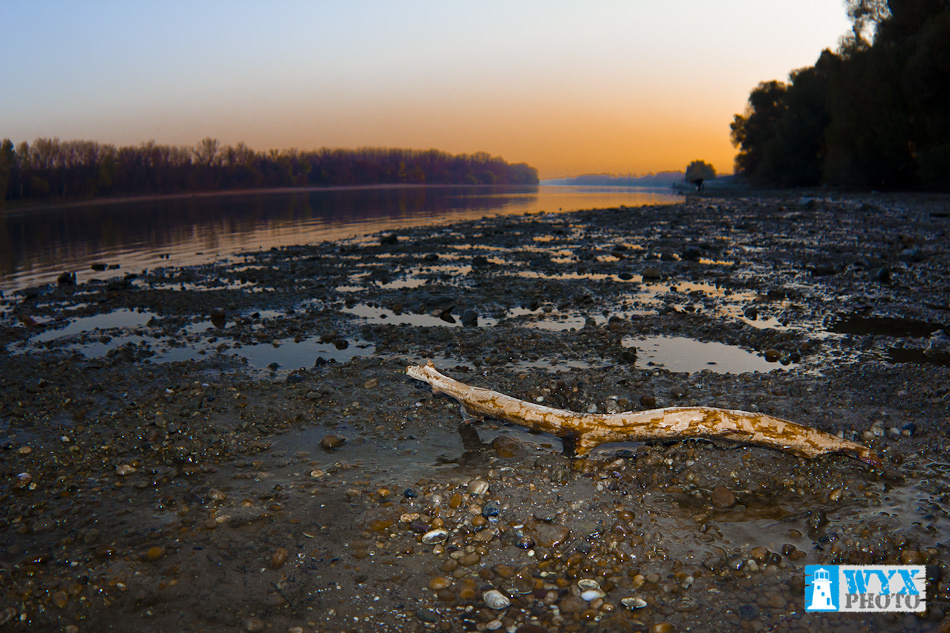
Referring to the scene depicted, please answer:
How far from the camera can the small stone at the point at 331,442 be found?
608 cm

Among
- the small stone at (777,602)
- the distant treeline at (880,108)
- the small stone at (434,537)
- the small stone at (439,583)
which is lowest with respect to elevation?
the small stone at (439,583)

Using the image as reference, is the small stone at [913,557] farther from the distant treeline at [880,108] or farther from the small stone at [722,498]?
the distant treeline at [880,108]

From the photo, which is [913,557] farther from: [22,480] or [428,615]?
[22,480]

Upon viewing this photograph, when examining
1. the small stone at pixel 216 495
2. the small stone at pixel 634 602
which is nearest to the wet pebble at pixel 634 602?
the small stone at pixel 634 602

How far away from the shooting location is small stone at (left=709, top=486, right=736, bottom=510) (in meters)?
4.77

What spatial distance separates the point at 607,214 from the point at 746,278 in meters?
25.5

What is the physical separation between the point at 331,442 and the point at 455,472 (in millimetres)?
1492

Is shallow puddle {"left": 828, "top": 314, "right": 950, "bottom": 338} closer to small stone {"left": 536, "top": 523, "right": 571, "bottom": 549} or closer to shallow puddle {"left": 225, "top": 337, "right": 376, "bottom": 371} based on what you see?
small stone {"left": 536, "top": 523, "right": 571, "bottom": 549}

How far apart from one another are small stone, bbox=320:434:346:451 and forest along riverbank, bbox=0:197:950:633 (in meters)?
0.02

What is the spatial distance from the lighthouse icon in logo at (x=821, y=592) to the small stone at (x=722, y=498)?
86 centimetres

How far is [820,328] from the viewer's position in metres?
9.94

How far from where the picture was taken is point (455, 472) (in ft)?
17.8

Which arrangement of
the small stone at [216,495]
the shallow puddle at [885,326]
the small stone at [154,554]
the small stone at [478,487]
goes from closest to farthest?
1. the small stone at [154,554]
2. the small stone at [478,487]
3. the small stone at [216,495]
4. the shallow puddle at [885,326]

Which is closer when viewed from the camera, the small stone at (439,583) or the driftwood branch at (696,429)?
the small stone at (439,583)
